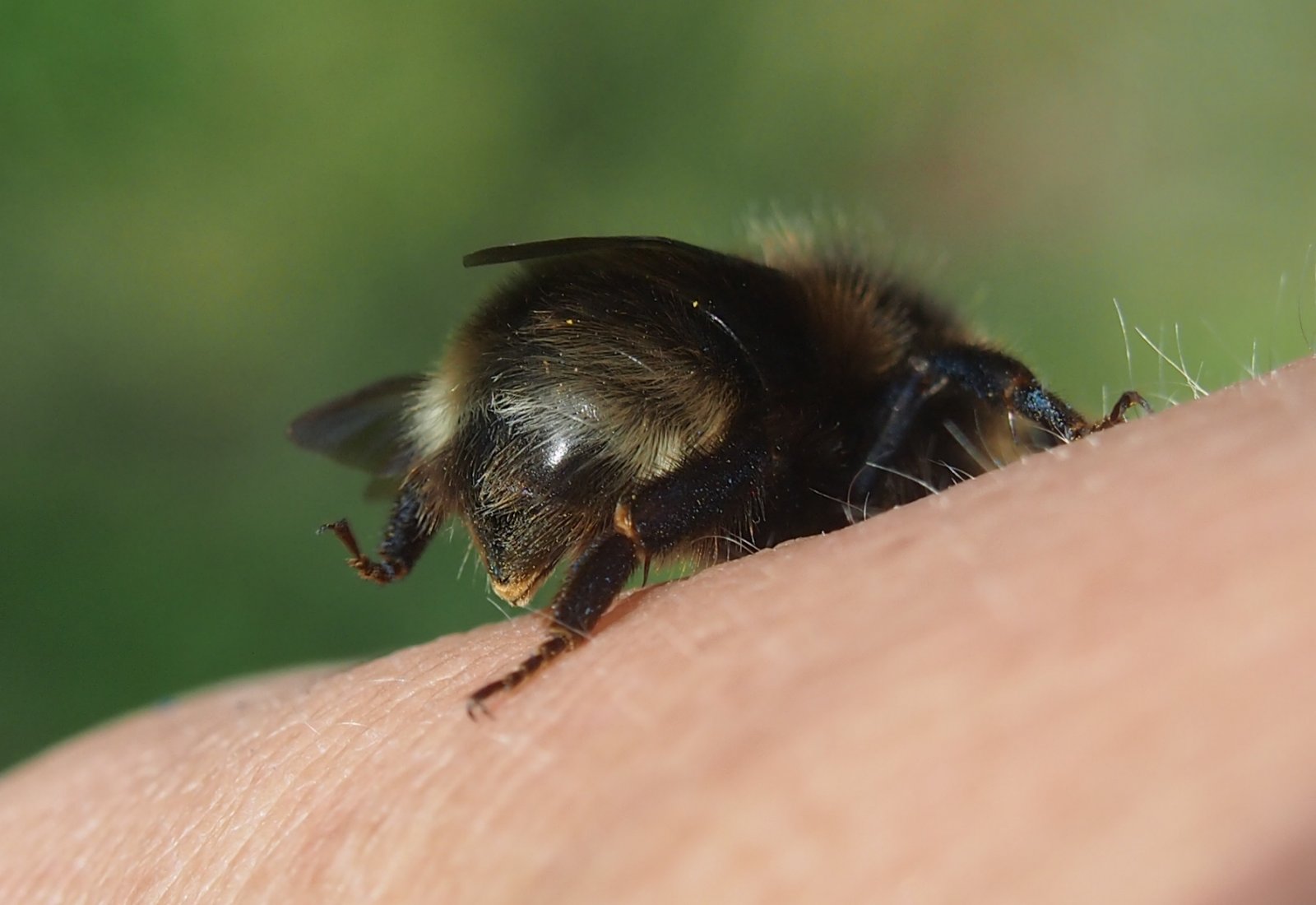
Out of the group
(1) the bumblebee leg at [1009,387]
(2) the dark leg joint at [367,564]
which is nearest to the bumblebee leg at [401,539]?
(2) the dark leg joint at [367,564]

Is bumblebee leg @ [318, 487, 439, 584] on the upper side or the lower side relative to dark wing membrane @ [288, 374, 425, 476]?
lower

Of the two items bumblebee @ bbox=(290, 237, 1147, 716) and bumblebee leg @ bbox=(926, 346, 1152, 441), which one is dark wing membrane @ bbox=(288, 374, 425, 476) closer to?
bumblebee @ bbox=(290, 237, 1147, 716)

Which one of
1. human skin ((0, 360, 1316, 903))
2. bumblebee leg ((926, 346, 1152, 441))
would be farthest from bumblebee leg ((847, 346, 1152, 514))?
human skin ((0, 360, 1316, 903))

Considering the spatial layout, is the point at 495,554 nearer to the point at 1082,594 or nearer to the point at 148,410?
the point at 1082,594

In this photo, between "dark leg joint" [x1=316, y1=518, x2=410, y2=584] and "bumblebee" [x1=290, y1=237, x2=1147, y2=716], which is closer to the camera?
"bumblebee" [x1=290, y1=237, x2=1147, y2=716]

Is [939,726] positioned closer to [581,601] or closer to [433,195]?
[581,601]

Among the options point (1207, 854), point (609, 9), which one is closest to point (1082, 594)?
point (1207, 854)

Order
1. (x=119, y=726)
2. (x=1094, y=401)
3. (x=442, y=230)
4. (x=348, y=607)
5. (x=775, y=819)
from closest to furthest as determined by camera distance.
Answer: (x=775, y=819) → (x=119, y=726) → (x=348, y=607) → (x=1094, y=401) → (x=442, y=230)
